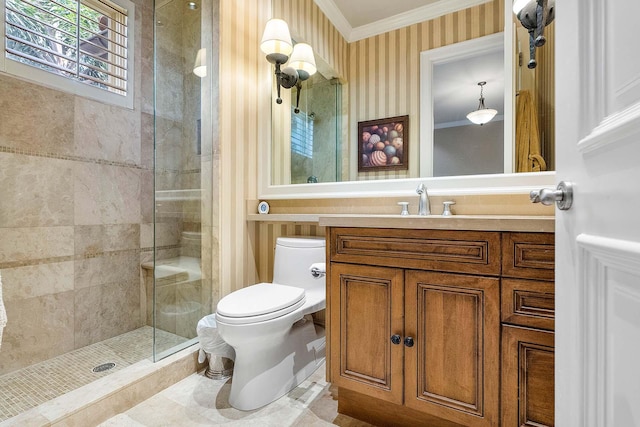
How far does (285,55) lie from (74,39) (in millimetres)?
1375

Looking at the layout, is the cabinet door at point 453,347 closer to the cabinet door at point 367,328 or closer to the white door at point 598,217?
the cabinet door at point 367,328

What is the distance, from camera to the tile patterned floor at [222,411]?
130 cm

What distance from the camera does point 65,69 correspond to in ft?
6.18

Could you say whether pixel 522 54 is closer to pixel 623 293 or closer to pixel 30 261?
pixel 623 293

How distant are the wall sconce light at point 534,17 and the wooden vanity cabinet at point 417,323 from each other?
37.6 inches

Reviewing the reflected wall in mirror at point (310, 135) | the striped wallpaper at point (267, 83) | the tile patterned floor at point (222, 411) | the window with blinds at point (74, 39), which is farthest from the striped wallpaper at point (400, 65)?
the window with blinds at point (74, 39)

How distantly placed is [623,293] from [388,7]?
1868mm

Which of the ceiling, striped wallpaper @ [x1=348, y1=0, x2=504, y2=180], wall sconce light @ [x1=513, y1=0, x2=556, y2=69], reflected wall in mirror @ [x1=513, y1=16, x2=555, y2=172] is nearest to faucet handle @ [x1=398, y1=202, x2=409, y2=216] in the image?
striped wallpaper @ [x1=348, y1=0, x2=504, y2=180]

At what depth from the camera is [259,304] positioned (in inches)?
53.6

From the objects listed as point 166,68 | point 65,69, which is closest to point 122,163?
point 65,69

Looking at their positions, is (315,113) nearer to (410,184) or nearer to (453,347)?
(410,184)

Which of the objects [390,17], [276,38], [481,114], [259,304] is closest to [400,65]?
[390,17]

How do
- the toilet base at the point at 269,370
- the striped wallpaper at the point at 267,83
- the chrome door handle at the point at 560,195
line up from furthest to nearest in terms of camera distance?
the striped wallpaper at the point at 267,83, the toilet base at the point at 269,370, the chrome door handle at the point at 560,195

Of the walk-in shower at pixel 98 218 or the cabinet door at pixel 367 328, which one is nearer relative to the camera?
the cabinet door at pixel 367 328
